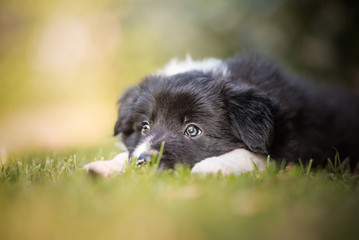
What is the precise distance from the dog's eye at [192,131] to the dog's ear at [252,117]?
31 centimetres

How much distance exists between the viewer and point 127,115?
12.7 feet

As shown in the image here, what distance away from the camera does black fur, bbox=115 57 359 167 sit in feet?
10.4

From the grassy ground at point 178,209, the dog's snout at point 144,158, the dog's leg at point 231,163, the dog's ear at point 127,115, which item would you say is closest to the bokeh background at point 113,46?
the dog's ear at point 127,115

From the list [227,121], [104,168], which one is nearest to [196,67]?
[227,121]

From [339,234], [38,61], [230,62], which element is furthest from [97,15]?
[339,234]

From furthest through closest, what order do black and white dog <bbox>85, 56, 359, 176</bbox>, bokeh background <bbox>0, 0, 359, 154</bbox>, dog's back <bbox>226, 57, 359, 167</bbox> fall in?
bokeh background <bbox>0, 0, 359, 154</bbox> → dog's back <bbox>226, 57, 359, 167</bbox> → black and white dog <bbox>85, 56, 359, 176</bbox>

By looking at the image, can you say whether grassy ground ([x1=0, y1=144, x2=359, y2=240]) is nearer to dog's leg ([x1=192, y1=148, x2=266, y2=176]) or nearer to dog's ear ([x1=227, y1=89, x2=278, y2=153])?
dog's leg ([x1=192, y1=148, x2=266, y2=176])

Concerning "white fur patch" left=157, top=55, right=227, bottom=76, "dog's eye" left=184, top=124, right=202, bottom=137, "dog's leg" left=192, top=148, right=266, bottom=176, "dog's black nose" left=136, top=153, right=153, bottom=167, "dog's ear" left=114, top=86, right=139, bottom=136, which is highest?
"white fur patch" left=157, top=55, right=227, bottom=76

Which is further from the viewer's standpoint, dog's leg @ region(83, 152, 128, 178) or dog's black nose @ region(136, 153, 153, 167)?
dog's black nose @ region(136, 153, 153, 167)

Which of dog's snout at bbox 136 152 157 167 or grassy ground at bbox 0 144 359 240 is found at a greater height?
dog's snout at bbox 136 152 157 167

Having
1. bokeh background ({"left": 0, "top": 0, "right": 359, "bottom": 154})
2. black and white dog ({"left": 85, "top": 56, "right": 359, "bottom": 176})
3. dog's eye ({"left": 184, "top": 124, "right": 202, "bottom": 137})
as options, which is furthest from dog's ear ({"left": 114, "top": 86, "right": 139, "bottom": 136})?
bokeh background ({"left": 0, "top": 0, "right": 359, "bottom": 154})

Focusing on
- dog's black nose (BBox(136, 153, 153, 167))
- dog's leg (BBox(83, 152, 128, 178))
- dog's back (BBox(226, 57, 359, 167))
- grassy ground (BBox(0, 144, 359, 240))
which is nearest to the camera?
grassy ground (BBox(0, 144, 359, 240))

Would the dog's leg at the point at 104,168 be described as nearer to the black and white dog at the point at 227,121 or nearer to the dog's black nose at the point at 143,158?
the black and white dog at the point at 227,121

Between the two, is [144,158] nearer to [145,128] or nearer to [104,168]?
[104,168]
